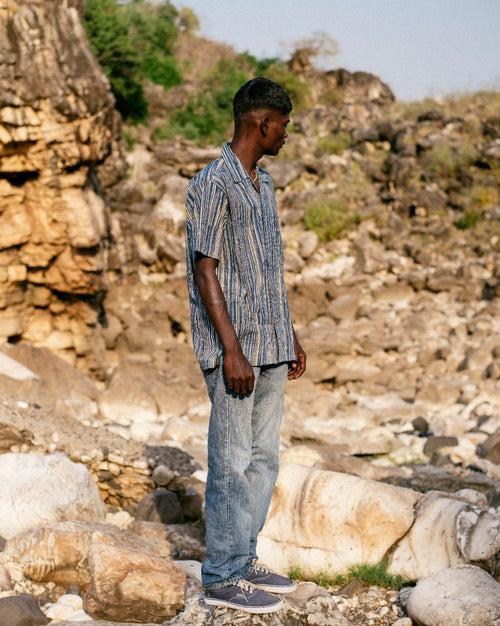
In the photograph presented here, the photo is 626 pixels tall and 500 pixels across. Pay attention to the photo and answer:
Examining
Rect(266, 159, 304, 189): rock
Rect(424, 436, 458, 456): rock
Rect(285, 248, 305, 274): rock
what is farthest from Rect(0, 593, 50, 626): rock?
Rect(266, 159, 304, 189): rock

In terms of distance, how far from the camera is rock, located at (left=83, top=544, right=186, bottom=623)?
10.2 ft

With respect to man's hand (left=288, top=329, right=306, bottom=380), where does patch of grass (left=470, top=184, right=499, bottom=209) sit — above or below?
above

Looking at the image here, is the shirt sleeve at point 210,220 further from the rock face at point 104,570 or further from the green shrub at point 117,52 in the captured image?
the green shrub at point 117,52

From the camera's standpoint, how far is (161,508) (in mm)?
4914

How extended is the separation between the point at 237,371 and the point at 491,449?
597 centimetres

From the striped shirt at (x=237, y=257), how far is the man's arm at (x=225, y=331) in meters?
0.06

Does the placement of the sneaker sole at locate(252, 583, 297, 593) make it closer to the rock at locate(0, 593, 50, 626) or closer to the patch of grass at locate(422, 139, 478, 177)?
the rock at locate(0, 593, 50, 626)

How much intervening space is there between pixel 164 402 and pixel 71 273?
279 centimetres

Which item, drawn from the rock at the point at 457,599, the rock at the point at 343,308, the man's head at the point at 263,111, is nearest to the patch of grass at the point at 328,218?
the rock at the point at 343,308

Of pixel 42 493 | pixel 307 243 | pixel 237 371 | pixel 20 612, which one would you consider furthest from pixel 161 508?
pixel 307 243

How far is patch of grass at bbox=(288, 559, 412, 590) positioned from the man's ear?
7.10 ft

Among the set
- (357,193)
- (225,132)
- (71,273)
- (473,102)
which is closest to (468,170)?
(357,193)

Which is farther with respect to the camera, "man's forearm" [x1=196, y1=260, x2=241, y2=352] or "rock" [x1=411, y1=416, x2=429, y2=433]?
"rock" [x1=411, y1=416, x2=429, y2=433]

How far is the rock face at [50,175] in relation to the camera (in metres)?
10.9
